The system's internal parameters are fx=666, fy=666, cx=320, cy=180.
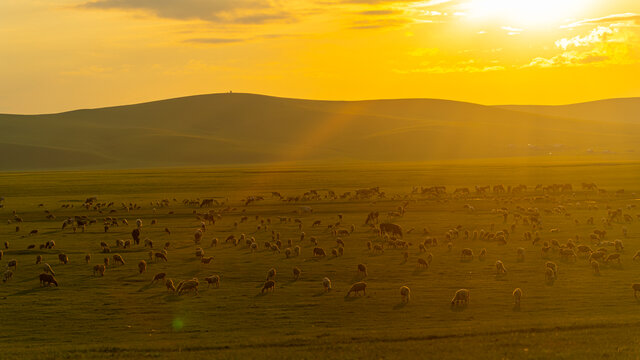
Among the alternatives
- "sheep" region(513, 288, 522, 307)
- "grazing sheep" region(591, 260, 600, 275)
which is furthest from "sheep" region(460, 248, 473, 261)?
"sheep" region(513, 288, 522, 307)

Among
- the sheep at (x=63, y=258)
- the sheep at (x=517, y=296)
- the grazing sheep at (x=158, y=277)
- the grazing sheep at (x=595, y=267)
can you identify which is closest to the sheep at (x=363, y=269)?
the sheep at (x=517, y=296)

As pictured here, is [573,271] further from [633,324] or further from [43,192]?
[43,192]

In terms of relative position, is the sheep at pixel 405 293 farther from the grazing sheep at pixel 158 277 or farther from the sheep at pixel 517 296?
the grazing sheep at pixel 158 277

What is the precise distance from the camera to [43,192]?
8756 centimetres

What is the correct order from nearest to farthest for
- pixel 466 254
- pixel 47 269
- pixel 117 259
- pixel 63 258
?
pixel 47 269
pixel 117 259
pixel 466 254
pixel 63 258

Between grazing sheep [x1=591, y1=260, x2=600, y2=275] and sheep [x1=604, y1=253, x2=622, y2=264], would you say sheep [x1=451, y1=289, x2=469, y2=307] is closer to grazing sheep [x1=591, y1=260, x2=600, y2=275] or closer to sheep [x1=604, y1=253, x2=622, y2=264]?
grazing sheep [x1=591, y1=260, x2=600, y2=275]

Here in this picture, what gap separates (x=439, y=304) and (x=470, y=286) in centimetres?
305

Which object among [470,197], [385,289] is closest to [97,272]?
[385,289]

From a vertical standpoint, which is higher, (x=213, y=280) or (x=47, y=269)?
(x=47, y=269)

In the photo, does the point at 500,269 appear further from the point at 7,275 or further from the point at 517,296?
the point at 7,275

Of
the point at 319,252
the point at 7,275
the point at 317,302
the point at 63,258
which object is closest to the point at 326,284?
the point at 317,302

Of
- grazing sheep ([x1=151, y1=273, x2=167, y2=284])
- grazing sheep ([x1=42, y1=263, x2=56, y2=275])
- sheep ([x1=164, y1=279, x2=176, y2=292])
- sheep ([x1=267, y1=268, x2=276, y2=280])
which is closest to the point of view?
sheep ([x1=164, y1=279, x2=176, y2=292])

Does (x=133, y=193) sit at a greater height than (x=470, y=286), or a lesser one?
greater

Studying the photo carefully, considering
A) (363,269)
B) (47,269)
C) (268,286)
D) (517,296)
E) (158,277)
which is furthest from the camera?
(47,269)
